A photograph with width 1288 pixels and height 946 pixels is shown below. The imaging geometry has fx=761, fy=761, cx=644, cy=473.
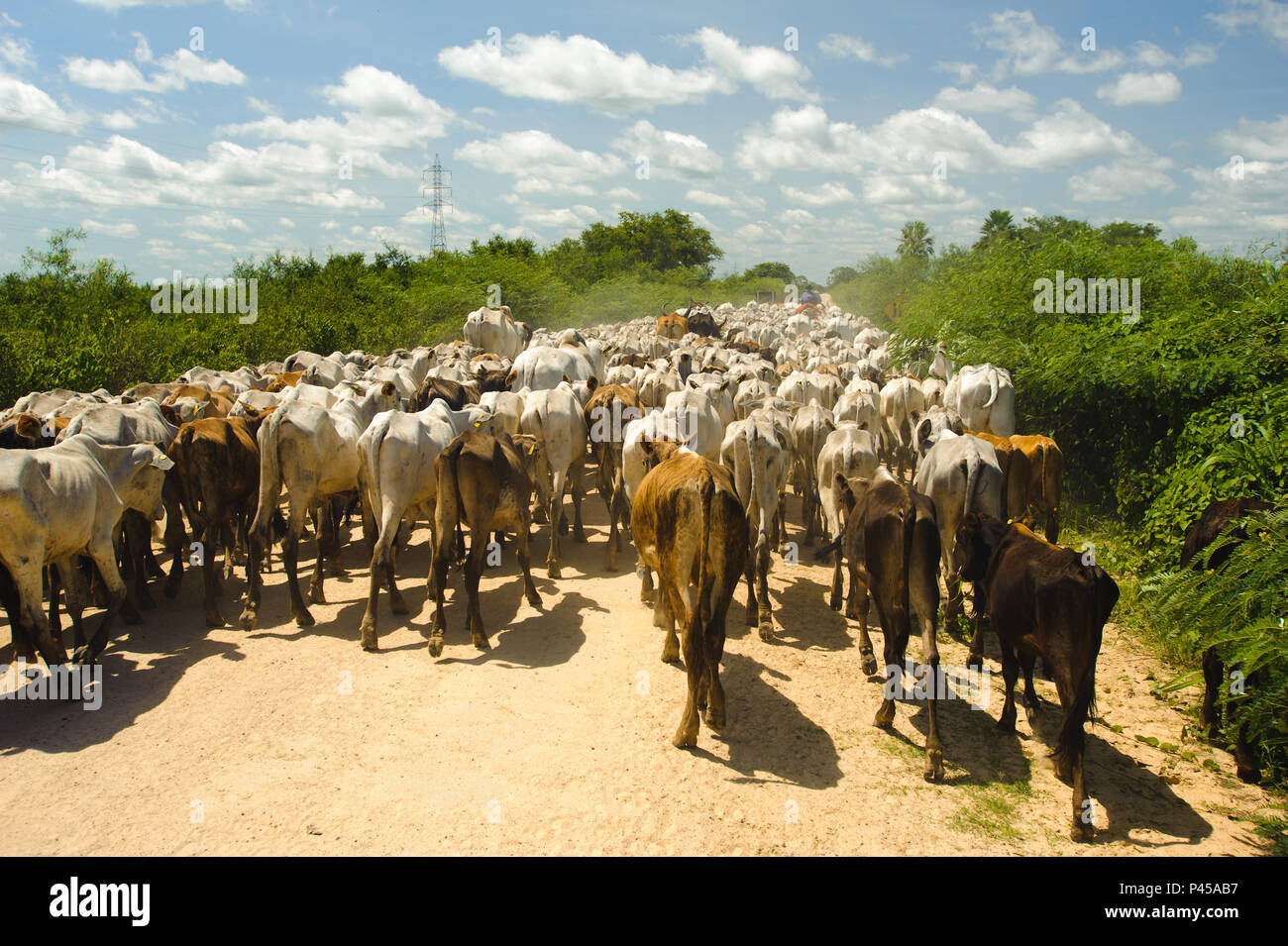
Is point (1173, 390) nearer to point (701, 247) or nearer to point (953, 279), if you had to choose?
point (953, 279)

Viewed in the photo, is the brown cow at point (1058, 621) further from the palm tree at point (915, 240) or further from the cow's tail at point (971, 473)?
the palm tree at point (915, 240)

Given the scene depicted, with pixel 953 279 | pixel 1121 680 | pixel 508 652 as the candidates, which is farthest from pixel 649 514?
pixel 953 279

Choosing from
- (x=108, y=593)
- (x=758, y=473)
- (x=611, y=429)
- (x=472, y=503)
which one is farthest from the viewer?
(x=611, y=429)

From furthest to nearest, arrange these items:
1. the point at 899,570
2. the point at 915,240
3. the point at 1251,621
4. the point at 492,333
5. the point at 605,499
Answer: the point at 915,240 → the point at 492,333 → the point at 605,499 → the point at 899,570 → the point at 1251,621

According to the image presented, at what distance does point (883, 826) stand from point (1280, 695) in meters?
2.75

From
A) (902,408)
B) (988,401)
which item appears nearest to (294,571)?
(902,408)

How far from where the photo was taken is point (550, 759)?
5660 mm

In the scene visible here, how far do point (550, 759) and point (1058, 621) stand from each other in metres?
3.73

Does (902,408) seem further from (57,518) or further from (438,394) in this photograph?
(57,518)

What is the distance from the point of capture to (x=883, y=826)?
5027 mm

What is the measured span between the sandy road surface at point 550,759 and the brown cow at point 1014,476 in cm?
171

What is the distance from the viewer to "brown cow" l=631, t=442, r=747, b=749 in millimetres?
5742

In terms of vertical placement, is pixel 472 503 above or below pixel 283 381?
below
